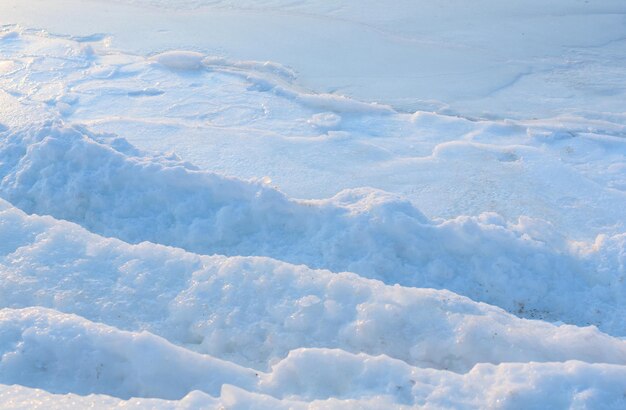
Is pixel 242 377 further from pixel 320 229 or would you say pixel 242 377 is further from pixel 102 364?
pixel 320 229

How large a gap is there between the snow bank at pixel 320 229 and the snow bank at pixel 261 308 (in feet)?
1.90

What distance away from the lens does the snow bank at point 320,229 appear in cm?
370

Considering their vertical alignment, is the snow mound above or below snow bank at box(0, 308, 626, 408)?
below

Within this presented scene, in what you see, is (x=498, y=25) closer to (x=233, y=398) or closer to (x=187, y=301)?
(x=187, y=301)

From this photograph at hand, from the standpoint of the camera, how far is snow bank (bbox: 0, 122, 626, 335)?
3.70 metres

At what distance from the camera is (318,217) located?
3.98 m

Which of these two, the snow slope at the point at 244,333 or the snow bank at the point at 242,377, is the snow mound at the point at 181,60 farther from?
the snow bank at the point at 242,377

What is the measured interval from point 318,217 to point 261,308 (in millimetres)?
1003

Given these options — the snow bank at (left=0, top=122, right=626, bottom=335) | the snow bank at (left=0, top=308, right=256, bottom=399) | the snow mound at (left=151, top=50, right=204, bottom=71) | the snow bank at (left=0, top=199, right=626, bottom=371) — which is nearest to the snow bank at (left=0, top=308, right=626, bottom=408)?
the snow bank at (left=0, top=308, right=256, bottom=399)

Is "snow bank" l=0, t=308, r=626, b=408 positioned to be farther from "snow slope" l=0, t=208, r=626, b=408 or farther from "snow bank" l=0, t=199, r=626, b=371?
"snow bank" l=0, t=199, r=626, b=371

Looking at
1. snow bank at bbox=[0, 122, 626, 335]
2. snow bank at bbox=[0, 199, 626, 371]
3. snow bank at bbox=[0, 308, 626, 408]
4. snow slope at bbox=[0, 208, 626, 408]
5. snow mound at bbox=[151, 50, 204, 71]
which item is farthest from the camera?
snow mound at bbox=[151, 50, 204, 71]

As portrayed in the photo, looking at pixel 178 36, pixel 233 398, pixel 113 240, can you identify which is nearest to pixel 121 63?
pixel 178 36

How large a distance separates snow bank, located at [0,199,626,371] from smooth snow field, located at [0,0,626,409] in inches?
0.4

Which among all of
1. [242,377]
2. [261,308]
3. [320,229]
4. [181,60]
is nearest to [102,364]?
[242,377]
